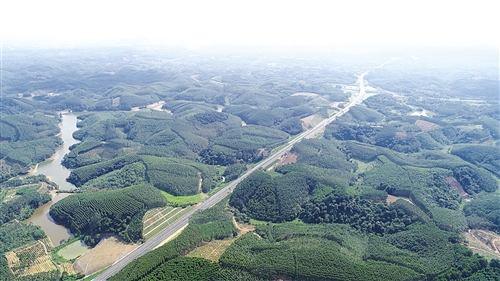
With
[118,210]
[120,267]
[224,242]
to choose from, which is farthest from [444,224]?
[118,210]

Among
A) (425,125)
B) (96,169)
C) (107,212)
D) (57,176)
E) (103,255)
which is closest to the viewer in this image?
(103,255)

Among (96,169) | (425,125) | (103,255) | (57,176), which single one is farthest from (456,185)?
(57,176)

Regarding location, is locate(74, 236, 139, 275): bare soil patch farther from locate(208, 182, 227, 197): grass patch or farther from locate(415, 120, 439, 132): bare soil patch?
locate(415, 120, 439, 132): bare soil patch

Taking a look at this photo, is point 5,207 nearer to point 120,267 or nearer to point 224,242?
point 120,267

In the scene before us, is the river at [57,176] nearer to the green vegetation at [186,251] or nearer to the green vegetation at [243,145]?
the green vegetation at [186,251]

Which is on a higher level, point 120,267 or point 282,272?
point 282,272

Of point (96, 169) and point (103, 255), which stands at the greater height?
point (96, 169)

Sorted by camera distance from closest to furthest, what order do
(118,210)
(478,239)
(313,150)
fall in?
(478,239), (118,210), (313,150)

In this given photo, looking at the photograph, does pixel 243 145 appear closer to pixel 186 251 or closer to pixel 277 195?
pixel 277 195
